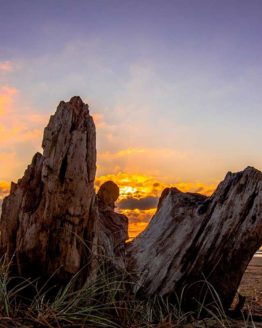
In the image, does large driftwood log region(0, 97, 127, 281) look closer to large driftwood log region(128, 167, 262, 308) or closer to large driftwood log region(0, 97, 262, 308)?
large driftwood log region(0, 97, 262, 308)

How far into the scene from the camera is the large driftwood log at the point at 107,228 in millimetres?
4395

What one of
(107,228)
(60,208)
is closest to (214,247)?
(107,228)

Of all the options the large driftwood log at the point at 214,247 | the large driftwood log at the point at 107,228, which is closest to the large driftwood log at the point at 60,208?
the large driftwood log at the point at 107,228

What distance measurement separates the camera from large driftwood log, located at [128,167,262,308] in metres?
5.26

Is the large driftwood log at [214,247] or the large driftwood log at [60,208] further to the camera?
the large driftwood log at [214,247]

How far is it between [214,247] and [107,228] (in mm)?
1684

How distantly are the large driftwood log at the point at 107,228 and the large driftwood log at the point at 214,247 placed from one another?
0.01 m

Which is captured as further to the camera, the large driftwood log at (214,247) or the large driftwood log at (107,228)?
the large driftwood log at (214,247)

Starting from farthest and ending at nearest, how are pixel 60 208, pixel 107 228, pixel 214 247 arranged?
1. pixel 107 228
2. pixel 214 247
3. pixel 60 208

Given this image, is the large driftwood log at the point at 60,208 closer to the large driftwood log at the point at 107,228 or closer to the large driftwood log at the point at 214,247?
the large driftwood log at the point at 107,228

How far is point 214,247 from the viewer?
5.27 m

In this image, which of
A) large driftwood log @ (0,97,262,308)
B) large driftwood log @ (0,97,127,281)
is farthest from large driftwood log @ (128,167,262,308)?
large driftwood log @ (0,97,127,281)

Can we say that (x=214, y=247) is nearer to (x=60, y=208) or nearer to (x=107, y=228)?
(x=107, y=228)

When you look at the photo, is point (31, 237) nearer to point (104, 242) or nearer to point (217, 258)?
point (104, 242)
